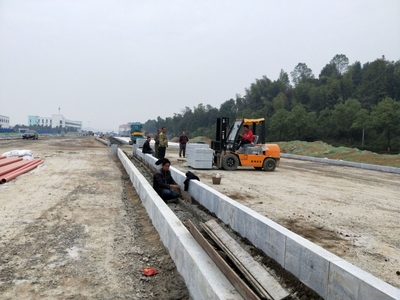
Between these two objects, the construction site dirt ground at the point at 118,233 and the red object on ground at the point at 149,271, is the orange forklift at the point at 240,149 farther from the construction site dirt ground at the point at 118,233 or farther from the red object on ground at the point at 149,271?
the red object on ground at the point at 149,271

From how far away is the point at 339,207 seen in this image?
870 centimetres

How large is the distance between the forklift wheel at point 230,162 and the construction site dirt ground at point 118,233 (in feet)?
13.5

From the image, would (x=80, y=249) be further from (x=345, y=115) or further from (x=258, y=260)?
(x=345, y=115)

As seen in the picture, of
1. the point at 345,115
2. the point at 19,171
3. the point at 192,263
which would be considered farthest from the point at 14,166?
the point at 345,115

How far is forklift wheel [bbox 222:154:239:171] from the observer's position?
52.3 ft

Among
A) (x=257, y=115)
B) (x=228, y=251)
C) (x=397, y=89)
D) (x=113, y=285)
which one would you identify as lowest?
(x=113, y=285)

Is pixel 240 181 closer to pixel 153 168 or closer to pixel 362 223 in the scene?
pixel 153 168

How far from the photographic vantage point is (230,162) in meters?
16.0

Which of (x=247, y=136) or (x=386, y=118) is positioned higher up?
(x=386, y=118)

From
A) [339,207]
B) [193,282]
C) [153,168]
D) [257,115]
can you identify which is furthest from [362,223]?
[257,115]

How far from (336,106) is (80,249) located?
194ft

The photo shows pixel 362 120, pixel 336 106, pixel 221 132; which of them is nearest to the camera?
pixel 221 132

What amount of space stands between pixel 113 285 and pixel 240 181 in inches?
354

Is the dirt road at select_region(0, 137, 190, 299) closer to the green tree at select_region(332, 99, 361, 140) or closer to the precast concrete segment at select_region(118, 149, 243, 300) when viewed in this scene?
the precast concrete segment at select_region(118, 149, 243, 300)
